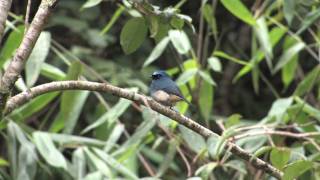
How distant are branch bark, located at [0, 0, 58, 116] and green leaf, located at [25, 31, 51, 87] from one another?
4.61ft

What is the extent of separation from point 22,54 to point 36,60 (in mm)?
1650

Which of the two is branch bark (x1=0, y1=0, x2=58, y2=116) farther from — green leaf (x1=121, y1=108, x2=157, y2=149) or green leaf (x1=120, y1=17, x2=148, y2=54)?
green leaf (x1=121, y1=108, x2=157, y2=149)

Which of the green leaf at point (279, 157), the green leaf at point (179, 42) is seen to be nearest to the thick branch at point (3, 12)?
the green leaf at point (279, 157)

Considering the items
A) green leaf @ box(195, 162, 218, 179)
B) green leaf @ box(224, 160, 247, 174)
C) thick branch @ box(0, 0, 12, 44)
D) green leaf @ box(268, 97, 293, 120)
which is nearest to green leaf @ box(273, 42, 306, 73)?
green leaf @ box(268, 97, 293, 120)

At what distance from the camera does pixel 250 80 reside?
20.1 ft

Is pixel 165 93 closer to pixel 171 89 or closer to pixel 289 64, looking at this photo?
pixel 171 89

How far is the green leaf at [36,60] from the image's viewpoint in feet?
11.6

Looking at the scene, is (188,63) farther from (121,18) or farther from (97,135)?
(121,18)

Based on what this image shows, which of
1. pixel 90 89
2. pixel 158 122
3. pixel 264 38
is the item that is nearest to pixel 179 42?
pixel 158 122

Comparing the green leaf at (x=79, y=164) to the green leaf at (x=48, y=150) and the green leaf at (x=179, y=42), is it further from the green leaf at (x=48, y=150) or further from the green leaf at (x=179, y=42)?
the green leaf at (x=179, y=42)

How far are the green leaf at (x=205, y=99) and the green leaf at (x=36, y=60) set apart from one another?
92 cm

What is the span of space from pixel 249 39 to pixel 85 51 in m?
1.62

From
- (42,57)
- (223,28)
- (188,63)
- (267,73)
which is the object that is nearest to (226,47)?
(223,28)

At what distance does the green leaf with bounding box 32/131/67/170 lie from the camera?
3508 millimetres
